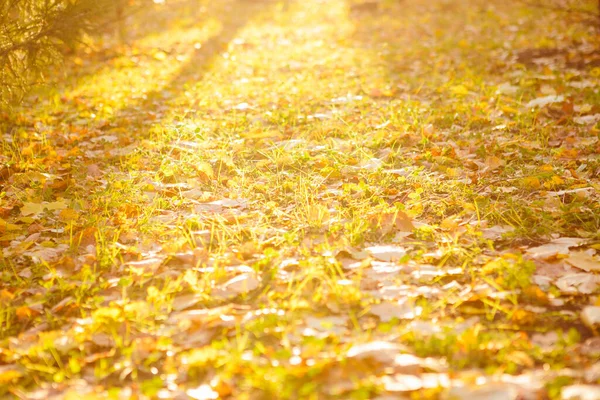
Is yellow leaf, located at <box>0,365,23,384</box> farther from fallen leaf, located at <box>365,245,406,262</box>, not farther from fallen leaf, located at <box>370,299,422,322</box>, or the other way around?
fallen leaf, located at <box>365,245,406,262</box>

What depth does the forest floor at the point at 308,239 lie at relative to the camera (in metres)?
2.00

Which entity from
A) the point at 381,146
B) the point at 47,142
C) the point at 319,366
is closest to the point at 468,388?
the point at 319,366

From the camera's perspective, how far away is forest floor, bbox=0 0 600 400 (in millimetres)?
2004

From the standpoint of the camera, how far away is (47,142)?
14.6ft

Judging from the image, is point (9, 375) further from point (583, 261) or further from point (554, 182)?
point (554, 182)

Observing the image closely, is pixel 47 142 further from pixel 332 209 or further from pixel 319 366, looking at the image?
pixel 319 366

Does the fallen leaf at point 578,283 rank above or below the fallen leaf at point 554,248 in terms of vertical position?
below

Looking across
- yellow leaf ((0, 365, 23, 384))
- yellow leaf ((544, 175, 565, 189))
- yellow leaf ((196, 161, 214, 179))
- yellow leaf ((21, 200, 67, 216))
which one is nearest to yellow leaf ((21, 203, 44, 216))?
yellow leaf ((21, 200, 67, 216))

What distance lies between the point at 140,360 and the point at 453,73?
205 inches

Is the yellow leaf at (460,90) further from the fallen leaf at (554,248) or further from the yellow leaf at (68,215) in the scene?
the yellow leaf at (68,215)

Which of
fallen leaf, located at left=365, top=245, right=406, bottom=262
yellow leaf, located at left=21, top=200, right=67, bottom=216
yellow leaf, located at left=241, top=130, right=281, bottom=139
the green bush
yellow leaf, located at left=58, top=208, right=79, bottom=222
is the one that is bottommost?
fallen leaf, located at left=365, top=245, right=406, bottom=262

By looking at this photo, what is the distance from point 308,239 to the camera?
2.94 m

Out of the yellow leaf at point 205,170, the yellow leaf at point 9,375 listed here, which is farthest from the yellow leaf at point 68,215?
the yellow leaf at point 9,375

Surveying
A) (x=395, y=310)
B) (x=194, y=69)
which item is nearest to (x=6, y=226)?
(x=395, y=310)
